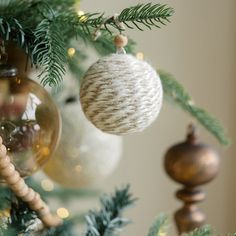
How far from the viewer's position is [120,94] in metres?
0.41

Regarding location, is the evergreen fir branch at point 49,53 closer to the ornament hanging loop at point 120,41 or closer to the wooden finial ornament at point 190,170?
the ornament hanging loop at point 120,41

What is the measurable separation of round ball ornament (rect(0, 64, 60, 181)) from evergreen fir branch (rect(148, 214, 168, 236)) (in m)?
0.14

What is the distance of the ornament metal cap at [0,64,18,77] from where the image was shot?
0.46 meters

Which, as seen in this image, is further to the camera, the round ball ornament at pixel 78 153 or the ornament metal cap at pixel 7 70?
the round ball ornament at pixel 78 153

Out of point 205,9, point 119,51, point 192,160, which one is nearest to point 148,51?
point 205,9

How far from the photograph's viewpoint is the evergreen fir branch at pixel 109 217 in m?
0.54

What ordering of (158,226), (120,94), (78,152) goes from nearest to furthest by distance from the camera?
(120,94) → (158,226) → (78,152)

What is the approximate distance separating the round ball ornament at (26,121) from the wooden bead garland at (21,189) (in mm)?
14

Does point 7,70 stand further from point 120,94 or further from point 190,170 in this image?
point 190,170

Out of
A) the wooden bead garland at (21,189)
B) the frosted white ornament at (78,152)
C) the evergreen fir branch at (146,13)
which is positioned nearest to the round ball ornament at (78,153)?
the frosted white ornament at (78,152)

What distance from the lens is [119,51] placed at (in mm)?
445

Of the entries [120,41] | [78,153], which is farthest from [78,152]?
[120,41]

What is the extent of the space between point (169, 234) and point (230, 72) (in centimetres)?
41

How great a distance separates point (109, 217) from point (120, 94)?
200 millimetres
